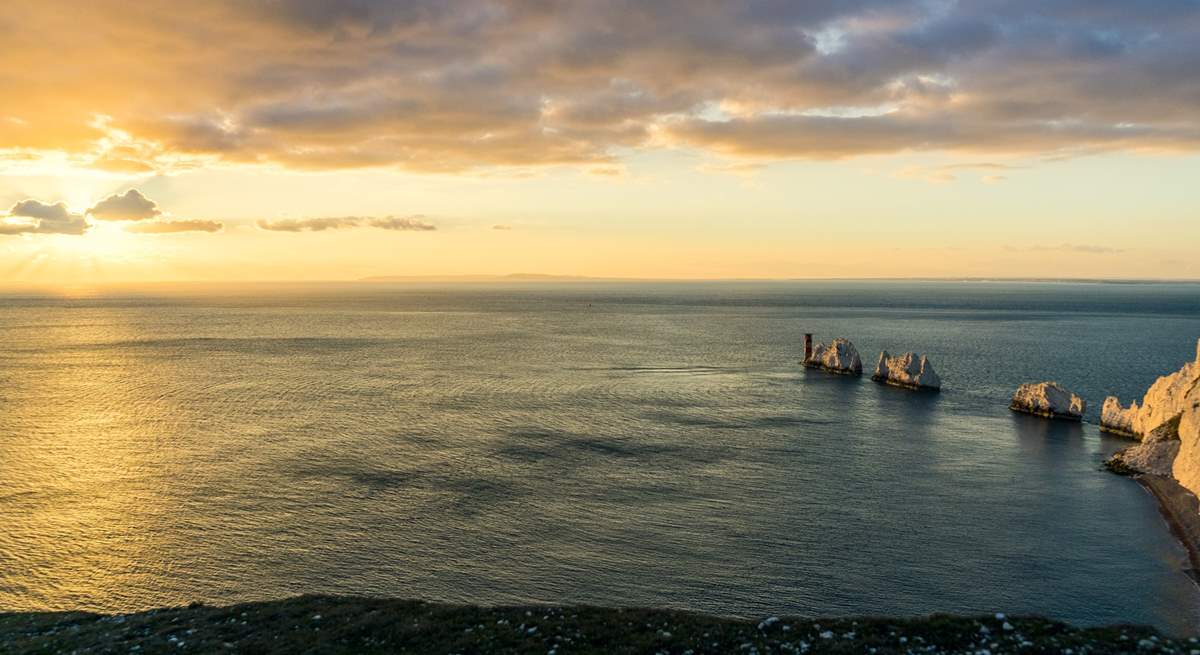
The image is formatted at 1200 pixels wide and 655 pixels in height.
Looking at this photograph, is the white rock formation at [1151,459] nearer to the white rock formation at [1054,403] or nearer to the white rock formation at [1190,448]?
the white rock formation at [1190,448]

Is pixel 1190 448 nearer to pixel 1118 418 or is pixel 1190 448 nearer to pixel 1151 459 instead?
pixel 1151 459

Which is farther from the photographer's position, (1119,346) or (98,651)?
(1119,346)

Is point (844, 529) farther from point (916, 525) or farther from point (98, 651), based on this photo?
point (98, 651)

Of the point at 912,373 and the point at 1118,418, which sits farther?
the point at 912,373

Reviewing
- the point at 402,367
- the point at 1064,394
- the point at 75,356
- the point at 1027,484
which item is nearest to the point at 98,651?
the point at 1027,484

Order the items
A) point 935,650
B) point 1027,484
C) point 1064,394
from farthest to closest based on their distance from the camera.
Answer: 1. point 1064,394
2. point 1027,484
3. point 935,650

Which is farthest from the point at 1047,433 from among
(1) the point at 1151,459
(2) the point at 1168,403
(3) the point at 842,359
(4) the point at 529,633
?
(4) the point at 529,633

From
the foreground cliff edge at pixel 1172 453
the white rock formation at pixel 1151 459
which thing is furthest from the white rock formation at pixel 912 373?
the white rock formation at pixel 1151 459
